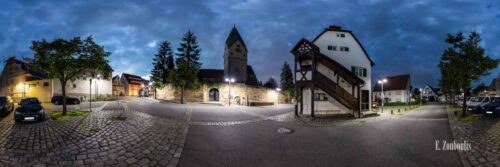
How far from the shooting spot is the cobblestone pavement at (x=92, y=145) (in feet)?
25.1

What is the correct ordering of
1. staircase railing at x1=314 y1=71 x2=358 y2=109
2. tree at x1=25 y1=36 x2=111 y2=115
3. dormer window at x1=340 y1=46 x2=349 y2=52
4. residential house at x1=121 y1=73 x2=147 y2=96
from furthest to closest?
residential house at x1=121 y1=73 x2=147 y2=96, dormer window at x1=340 y1=46 x2=349 y2=52, staircase railing at x1=314 y1=71 x2=358 y2=109, tree at x1=25 y1=36 x2=111 y2=115

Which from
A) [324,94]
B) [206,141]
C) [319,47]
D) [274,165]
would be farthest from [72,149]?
[319,47]

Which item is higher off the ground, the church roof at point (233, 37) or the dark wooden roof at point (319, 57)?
the church roof at point (233, 37)

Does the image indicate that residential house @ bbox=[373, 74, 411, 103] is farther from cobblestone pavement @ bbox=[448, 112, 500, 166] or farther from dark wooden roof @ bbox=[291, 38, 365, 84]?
cobblestone pavement @ bbox=[448, 112, 500, 166]

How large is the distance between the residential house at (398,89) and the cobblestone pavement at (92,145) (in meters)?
57.9

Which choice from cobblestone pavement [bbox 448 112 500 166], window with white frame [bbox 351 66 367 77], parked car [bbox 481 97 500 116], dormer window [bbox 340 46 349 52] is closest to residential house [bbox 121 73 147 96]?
dormer window [bbox 340 46 349 52]

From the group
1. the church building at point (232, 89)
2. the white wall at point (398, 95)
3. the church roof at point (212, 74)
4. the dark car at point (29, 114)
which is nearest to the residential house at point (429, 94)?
the white wall at point (398, 95)

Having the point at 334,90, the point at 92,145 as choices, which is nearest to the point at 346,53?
the point at 334,90

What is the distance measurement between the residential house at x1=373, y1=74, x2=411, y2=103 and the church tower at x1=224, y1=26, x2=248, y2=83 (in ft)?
109

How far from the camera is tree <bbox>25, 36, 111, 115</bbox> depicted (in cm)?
1825

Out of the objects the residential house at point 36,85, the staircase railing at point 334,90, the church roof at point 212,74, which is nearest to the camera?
the staircase railing at point 334,90

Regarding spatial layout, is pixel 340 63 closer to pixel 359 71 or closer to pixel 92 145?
pixel 359 71

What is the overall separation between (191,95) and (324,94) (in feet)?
79.1

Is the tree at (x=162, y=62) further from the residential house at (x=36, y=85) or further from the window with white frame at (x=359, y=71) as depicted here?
the window with white frame at (x=359, y=71)
